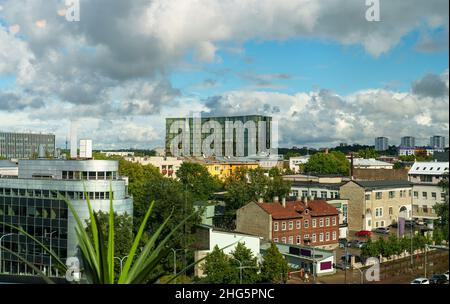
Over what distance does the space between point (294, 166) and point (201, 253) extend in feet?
183

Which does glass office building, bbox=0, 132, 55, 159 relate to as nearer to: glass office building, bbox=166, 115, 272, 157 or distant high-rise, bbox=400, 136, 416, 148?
glass office building, bbox=166, 115, 272, 157

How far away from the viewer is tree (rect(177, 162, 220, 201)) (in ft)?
103

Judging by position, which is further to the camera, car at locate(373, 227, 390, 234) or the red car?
car at locate(373, 227, 390, 234)

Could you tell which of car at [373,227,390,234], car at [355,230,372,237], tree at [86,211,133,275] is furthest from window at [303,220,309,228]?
tree at [86,211,133,275]

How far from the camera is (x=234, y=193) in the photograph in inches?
963

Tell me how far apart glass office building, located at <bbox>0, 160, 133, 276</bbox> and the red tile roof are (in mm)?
6294

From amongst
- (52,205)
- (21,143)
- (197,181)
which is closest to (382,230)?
(197,181)

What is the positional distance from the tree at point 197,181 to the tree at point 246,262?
1491 centimetres

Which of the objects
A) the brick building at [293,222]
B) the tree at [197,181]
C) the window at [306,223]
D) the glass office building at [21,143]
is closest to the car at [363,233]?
the brick building at [293,222]

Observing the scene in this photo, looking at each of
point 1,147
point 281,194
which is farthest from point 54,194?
point 1,147

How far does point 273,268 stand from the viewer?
45.8 ft

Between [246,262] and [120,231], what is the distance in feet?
12.5

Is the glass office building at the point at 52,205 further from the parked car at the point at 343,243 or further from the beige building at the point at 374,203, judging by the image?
the beige building at the point at 374,203
